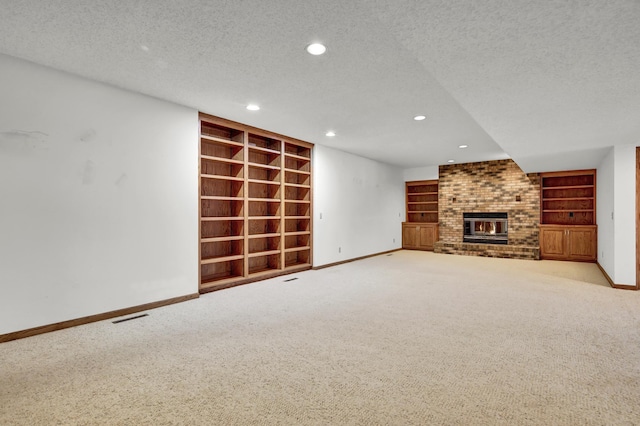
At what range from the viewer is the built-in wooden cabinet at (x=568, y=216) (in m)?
7.63

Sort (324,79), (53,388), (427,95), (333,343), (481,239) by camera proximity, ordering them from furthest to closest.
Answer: (481,239) → (427,95) → (324,79) → (333,343) → (53,388)

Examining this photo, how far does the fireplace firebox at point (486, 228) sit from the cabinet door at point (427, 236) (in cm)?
82

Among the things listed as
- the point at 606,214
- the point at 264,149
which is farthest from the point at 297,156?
the point at 606,214

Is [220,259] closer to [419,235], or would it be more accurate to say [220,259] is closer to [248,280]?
[248,280]

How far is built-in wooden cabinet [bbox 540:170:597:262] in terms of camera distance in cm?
763

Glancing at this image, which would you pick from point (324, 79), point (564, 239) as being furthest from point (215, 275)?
point (564, 239)

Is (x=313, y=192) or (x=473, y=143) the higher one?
(x=473, y=143)

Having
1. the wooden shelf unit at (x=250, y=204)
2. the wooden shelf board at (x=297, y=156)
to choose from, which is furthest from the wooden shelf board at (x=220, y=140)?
the wooden shelf board at (x=297, y=156)

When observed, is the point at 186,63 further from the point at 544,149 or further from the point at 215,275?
the point at 544,149

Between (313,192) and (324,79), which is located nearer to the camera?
(324,79)

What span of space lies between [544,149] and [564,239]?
3.63m

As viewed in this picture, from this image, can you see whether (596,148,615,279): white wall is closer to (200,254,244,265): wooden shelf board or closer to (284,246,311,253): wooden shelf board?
(284,246,311,253): wooden shelf board

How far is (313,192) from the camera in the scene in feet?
21.8

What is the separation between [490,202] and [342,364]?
7.99 m
